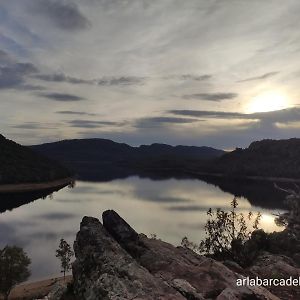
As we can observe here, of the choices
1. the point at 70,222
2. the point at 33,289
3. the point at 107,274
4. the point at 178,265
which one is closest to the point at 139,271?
the point at 107,274

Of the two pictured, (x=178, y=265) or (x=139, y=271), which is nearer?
(x=139, y=271)

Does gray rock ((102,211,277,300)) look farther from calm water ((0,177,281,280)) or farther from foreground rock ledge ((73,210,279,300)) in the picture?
calm water ((0,177,281,280))

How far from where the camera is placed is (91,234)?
2706 cm

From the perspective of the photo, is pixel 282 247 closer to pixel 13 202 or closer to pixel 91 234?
pixel 91 234

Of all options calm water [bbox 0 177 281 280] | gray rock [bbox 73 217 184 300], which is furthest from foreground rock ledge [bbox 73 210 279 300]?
calm water [bbox 0 177 281 280]

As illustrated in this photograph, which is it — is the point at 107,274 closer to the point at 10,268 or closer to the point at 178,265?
the point at 178,265

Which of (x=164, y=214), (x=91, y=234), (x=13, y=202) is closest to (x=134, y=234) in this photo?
(x=91, y=234)

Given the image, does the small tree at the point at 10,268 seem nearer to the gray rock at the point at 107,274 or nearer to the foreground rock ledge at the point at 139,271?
the foreground rock ledge at the point at 139,271

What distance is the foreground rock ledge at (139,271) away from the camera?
71.0 feet

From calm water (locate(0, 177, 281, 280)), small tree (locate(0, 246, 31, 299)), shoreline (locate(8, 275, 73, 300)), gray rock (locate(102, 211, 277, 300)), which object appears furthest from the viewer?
calm water (locate(0, 177, 281, 280))

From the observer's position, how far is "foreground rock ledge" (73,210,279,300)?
71.0 feet

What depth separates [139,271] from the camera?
902 inches

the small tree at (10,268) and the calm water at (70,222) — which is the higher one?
the small tree at (10,268)

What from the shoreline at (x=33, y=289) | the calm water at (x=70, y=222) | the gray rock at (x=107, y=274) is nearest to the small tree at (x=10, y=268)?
the shoreline at (x=33, y=289)
